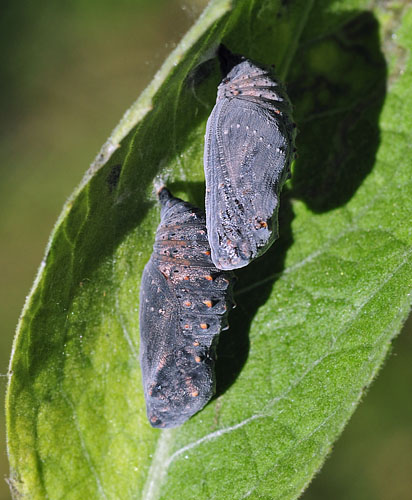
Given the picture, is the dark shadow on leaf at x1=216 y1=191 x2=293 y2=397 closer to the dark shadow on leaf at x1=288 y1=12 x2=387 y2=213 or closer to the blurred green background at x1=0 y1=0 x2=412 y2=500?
the dark shadow on leaf at x1=288 y1=12 x2=387 y2=213

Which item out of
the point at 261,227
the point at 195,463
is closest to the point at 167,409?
the point at 195,463

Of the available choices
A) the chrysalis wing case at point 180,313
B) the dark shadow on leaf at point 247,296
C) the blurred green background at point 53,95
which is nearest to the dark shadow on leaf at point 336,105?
the dark shadow on leaf at point 247,296

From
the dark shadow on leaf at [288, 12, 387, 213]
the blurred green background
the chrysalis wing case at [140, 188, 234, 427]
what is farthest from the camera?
the blurred green background

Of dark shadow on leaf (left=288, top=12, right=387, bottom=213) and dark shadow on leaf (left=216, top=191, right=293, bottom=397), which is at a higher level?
dark shadow on leaf (left=288, top=12, right=387, bottom=213)

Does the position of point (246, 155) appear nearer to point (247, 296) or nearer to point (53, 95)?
point (247, 296)

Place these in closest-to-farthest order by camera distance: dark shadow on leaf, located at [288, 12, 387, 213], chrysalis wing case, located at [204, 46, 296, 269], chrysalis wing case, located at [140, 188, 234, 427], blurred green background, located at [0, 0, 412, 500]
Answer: chrysalis wing case, located at [204, 46, 296, 269] < chrysalis wing case, located at [140, 188, 234, 427] < dark shadow on leaf, located at [288, 12, 387, 213] < blurred green background, located at [0, 0, 412, 500]

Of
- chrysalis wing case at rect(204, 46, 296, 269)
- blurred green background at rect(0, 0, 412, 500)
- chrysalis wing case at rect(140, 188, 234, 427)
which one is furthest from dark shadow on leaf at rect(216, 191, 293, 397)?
blurred green background at rect(0, 0, 412, 500)

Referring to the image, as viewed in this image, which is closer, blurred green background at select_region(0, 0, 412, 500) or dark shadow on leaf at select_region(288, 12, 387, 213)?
dark shadow on leaf at select_region(288, 12, 387, 213)
